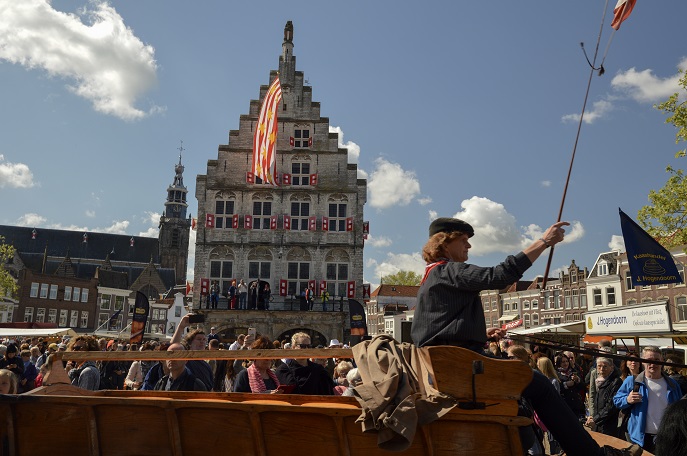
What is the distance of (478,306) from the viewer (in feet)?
10.3

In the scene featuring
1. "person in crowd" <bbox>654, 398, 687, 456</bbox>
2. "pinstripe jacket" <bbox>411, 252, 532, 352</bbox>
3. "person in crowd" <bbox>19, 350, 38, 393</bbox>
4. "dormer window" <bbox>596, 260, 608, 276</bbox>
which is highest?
"dormer window" <bbox>596, 260, 608, 276</bbox>

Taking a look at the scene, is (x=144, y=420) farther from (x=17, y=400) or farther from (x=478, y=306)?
(x=478, y=306)

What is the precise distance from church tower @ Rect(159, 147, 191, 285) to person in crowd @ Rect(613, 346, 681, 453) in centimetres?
8938

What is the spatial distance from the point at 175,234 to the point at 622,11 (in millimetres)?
92923

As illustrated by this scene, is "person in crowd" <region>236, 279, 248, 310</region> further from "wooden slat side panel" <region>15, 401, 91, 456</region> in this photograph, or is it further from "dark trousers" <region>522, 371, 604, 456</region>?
"dark trousers" <region>522, 371, 604, 456</region>

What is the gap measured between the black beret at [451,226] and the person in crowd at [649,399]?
3.45m

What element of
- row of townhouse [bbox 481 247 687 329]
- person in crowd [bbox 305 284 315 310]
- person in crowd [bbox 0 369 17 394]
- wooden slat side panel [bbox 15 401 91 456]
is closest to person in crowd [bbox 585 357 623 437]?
wooden slat side panel [bbox 15 401 91 456]

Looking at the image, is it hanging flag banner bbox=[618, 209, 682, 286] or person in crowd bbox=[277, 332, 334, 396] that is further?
hanging flag banner bbox=[618, 209, 682, 286]

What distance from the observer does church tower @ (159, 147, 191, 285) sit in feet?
303

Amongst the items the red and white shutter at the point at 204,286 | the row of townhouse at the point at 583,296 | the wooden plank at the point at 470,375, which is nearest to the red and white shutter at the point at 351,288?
the red and white shutter at the point at 204,286

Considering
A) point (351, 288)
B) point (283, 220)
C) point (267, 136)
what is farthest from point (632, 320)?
point (283, 220)

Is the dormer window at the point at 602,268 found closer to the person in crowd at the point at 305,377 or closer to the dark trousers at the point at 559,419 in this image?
the person in crowd at the point at 305,377

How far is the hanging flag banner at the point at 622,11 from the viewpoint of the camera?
7.25m

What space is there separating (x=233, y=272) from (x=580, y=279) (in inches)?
1358
